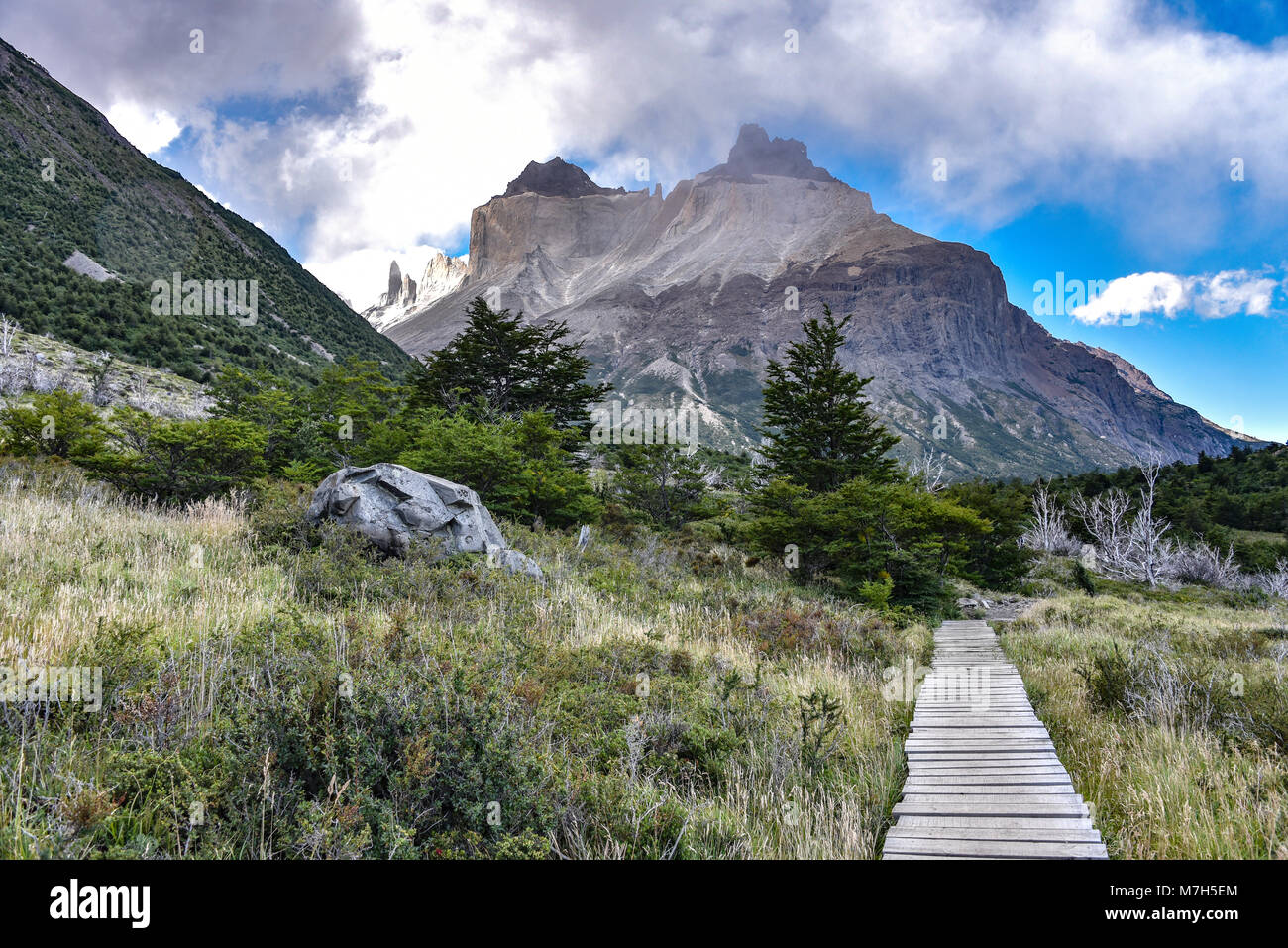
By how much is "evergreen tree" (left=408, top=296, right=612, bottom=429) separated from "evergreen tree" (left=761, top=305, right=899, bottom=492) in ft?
20.3

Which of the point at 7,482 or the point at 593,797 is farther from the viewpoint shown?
the point at 7,482

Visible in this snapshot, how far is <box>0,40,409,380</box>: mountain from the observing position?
32.4 meters

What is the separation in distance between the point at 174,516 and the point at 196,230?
223ft

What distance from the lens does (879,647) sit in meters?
8.27

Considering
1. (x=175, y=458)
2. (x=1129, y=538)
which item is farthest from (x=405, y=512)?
(x=1129, y=538)

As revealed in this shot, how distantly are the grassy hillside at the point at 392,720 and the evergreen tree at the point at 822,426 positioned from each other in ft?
32.2

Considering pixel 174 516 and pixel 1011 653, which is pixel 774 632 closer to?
pixel 1011 653

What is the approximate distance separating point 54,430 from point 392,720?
548 inches

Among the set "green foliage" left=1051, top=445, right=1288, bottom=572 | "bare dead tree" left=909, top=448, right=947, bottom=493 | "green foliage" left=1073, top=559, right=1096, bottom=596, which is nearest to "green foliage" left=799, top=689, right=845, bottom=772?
"bare dead tree" left=909, top=448, right=947, bottom=493

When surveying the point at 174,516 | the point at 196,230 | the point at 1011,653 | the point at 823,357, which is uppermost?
the point at 196,230
